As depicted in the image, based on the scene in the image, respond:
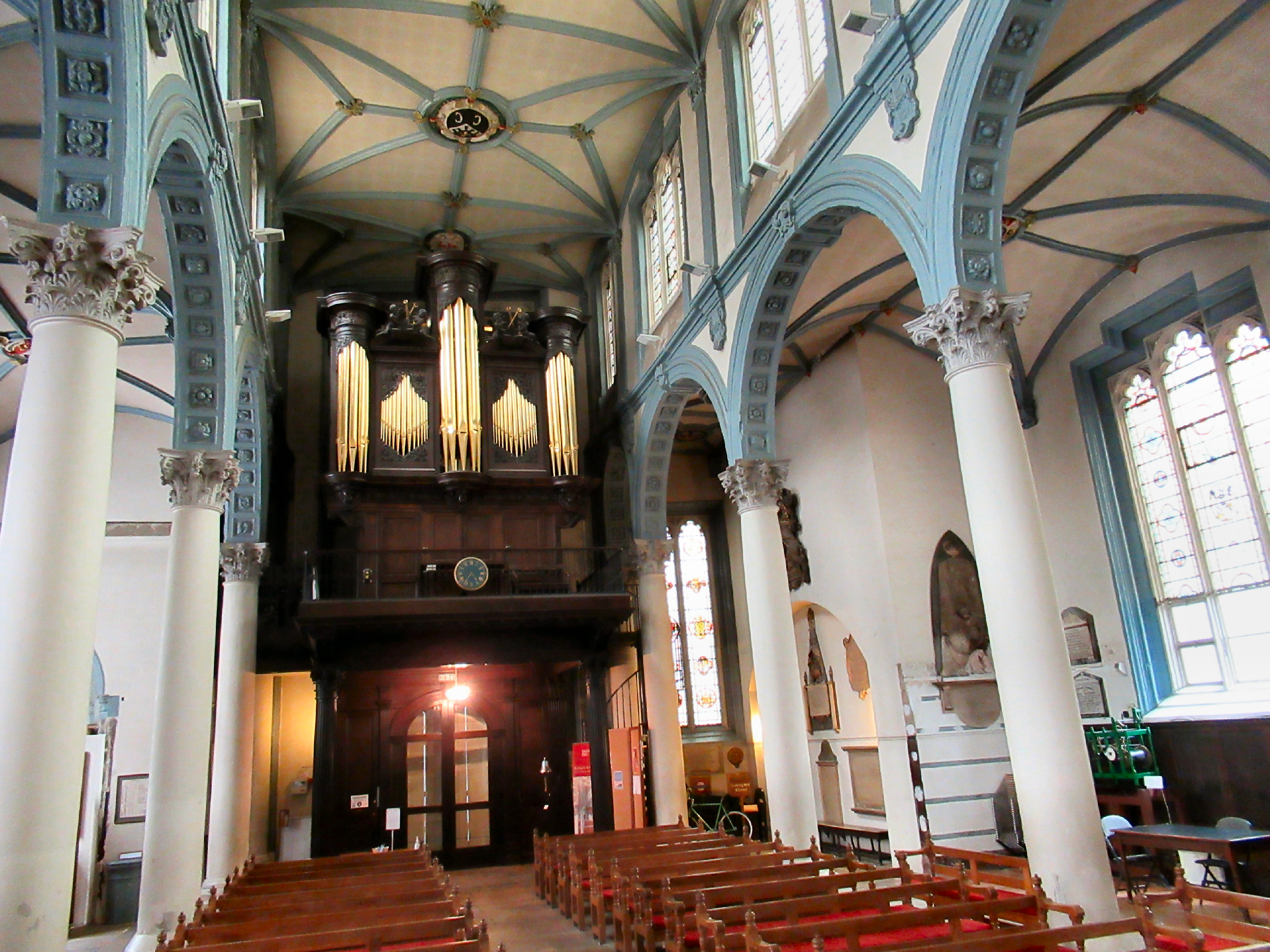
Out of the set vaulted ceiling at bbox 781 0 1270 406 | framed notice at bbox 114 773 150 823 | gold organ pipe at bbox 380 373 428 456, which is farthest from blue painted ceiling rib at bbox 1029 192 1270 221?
framed notice at bbox 114 773 150 823

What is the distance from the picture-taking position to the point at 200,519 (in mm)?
9195

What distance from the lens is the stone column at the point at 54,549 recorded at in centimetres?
492

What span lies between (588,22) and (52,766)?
1141 centimetres

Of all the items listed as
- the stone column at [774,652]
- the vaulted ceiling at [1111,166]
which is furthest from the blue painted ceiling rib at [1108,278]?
the stone column at [774,652]

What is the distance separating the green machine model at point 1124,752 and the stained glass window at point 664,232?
8280mm

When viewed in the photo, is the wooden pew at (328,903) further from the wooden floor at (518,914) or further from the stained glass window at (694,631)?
the stained glass window at (694,631)

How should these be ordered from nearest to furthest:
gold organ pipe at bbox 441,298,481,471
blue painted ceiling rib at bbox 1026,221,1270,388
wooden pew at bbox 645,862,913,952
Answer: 1. wooden pew at bbox 645,862,913,952
2. blue painted ceiling rib at bbox 1026,221,1270,388
3. gold organ pipe at bbox 441,298,481,471

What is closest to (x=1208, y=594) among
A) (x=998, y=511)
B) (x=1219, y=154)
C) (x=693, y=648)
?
(x=1219, y=154)

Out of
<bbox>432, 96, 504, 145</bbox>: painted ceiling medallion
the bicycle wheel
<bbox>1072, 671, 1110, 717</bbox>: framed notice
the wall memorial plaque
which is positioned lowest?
the bicycle wheel

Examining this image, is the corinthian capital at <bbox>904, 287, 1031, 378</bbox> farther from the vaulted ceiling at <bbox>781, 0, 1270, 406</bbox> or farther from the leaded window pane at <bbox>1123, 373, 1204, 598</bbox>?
the leaded window pane at <bbox>1123, 373, 1204, 598</bbox>

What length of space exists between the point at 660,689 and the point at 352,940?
376 inches

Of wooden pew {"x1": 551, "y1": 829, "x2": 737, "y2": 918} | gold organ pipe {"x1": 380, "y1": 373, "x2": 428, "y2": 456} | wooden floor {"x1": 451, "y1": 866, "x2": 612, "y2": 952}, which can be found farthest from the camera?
gold organ pipe {"x1": 380, "y1": 373, "x2": 428, "y2": 456}

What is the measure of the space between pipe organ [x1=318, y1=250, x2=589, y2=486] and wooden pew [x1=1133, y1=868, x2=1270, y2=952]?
1144 cm

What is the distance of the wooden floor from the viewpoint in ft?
29.1
